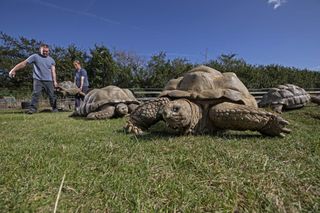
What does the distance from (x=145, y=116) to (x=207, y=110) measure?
2.64 ft

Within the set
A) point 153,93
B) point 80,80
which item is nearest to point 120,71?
point 153,93

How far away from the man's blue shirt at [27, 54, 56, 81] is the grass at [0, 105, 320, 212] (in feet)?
16.7

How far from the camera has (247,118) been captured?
230cm

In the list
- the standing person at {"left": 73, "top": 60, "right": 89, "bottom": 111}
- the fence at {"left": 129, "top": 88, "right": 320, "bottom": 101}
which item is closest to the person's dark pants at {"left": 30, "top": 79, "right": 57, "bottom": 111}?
the standing person at {"left": 73, "top": 60, "right": 89, "bottom": 111}

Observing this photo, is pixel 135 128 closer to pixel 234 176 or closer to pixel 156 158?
pixel 156 158

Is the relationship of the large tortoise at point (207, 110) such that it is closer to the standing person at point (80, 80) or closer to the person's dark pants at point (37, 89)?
the person's dark pants at point (37, 89)

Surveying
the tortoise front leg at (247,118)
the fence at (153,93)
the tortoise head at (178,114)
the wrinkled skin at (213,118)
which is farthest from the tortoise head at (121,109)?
the fence at (153,93)

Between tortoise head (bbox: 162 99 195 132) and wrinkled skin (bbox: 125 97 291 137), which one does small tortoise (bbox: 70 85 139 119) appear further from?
tortoise head (bbox: 162 99 195 132)

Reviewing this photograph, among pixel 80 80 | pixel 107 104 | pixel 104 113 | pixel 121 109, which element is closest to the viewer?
pixel 104 113

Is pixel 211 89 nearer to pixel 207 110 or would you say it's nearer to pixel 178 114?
pixel 207 110

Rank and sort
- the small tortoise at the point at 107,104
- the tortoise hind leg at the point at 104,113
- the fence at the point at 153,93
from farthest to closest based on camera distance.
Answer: the fence at the point at 153,93 → the small tortoise at the point at 107,104 → the tortoise hind leg at the point at 104,113

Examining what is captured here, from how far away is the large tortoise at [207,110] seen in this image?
2.31m

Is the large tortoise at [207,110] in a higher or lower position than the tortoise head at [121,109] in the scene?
higher

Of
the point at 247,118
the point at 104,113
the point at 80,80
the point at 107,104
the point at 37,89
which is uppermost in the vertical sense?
the point at 80,80
